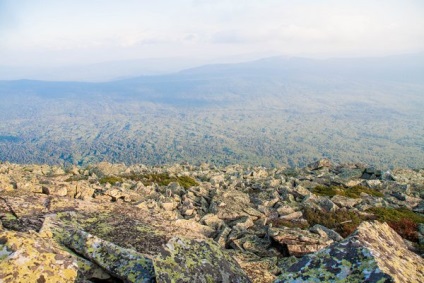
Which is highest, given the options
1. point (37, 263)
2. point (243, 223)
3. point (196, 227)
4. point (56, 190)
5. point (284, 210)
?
point (37, 263)

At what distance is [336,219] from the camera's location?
21.0m

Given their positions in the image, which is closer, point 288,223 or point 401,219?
point 288,223

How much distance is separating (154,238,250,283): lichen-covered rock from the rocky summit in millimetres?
26

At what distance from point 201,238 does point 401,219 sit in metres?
15.8

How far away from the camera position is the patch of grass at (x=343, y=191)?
30.4 metres

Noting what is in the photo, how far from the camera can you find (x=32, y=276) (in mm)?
7086

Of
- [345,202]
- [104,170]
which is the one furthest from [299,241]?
[104,170]

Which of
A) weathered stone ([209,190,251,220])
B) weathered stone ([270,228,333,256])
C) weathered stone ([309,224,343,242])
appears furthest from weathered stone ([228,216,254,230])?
weathered stone ([309,224,343,242])

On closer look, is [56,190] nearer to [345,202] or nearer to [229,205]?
[229,205]

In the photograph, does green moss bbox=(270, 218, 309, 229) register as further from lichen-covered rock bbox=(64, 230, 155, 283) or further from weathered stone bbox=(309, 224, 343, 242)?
lichen-covered rock bbox=(64, 230, 155, 283)

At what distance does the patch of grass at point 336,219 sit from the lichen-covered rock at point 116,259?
13.4 metres

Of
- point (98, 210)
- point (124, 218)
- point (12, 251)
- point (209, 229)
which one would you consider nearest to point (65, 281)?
point (12, 251)

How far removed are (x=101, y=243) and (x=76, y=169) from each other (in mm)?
32376

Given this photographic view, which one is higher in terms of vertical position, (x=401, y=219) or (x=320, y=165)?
(x=401, y=219)
